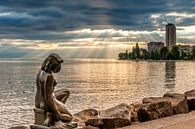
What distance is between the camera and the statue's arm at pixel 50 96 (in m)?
9.97

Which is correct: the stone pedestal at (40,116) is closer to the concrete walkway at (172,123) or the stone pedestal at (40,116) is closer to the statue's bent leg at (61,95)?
the statue's bent leg at (61,95)

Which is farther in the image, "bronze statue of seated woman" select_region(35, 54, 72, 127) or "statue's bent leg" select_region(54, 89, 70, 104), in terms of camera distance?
"statue's bent leg" select_region(54, 89, 70, 104)

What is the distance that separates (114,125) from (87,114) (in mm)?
4087

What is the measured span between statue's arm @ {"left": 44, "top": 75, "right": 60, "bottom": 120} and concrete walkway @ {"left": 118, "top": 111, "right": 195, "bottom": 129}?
2.27 metres

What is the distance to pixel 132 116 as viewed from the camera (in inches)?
521

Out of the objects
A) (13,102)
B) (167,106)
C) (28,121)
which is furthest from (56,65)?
(13,102)

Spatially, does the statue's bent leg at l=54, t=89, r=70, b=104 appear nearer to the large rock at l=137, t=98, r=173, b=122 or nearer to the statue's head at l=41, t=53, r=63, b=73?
the statue's head at l=41, t=53, r=63, b=73

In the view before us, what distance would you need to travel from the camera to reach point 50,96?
10.2 meters

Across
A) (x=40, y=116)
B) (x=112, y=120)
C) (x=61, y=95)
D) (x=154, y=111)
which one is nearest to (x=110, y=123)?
(x=112, y=120)

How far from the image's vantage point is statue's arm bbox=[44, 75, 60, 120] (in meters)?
9.97

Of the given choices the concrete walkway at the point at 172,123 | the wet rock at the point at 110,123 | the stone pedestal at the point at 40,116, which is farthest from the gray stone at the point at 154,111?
the stone pedestal at the point at 40,116

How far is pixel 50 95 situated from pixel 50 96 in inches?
1.1

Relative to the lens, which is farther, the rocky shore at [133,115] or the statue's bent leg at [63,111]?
the rocky shore at [133,115]

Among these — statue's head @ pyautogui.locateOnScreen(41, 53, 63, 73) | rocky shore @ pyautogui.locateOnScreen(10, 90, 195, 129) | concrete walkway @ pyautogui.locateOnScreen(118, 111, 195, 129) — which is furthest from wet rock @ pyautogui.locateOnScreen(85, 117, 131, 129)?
statue's head @ pyautogui.locateOnScreen(41, 53, 63, 73)
